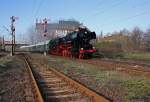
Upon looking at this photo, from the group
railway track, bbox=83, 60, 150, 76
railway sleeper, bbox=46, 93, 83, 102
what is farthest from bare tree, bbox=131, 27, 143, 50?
railway sleeper, bbox=46, 93, 83, 102

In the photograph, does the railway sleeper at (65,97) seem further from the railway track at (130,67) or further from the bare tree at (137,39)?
the bare tree at (137,39)

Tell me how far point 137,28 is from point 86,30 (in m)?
Result: 59.9

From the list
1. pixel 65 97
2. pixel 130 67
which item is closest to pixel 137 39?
pixel 130 67

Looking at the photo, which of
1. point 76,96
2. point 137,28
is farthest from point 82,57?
point 137,28

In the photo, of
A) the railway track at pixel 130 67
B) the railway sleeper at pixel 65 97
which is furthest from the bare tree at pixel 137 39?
the railway sleeper at pixel 65 97

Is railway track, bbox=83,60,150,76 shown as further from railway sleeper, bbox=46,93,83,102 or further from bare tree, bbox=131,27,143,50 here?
bare tree, bbox=131,27,143,50

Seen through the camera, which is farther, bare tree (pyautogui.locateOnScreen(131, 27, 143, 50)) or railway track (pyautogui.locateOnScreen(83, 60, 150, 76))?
bare tree (pyautogui.locateOnScreen(131, 27, 143, 50))

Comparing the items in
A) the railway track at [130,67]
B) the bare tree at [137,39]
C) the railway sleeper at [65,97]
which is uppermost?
the bare tree at [137,39]

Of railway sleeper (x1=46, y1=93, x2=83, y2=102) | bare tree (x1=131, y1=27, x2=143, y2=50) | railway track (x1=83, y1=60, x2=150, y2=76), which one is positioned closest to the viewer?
railway sleeper (x1=46, y1=93, x2=83, y2=102)

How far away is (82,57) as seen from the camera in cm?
3650

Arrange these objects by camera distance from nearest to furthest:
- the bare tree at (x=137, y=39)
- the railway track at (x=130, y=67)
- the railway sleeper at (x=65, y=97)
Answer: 1. the railway sleeper at (x=65, y=97)
2. the railway track at (x=130, y=67)
3. the bare tree at (x=137, y=39)

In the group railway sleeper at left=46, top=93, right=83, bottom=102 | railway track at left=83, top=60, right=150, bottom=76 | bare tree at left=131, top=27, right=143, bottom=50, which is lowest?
railway sleeper at left=46, top=93, right=83, bottom=102

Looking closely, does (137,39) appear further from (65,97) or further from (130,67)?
(65,97)

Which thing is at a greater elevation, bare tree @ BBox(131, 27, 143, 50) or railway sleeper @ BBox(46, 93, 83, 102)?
bare tree @ BBox(131, 27, 143, 50)
